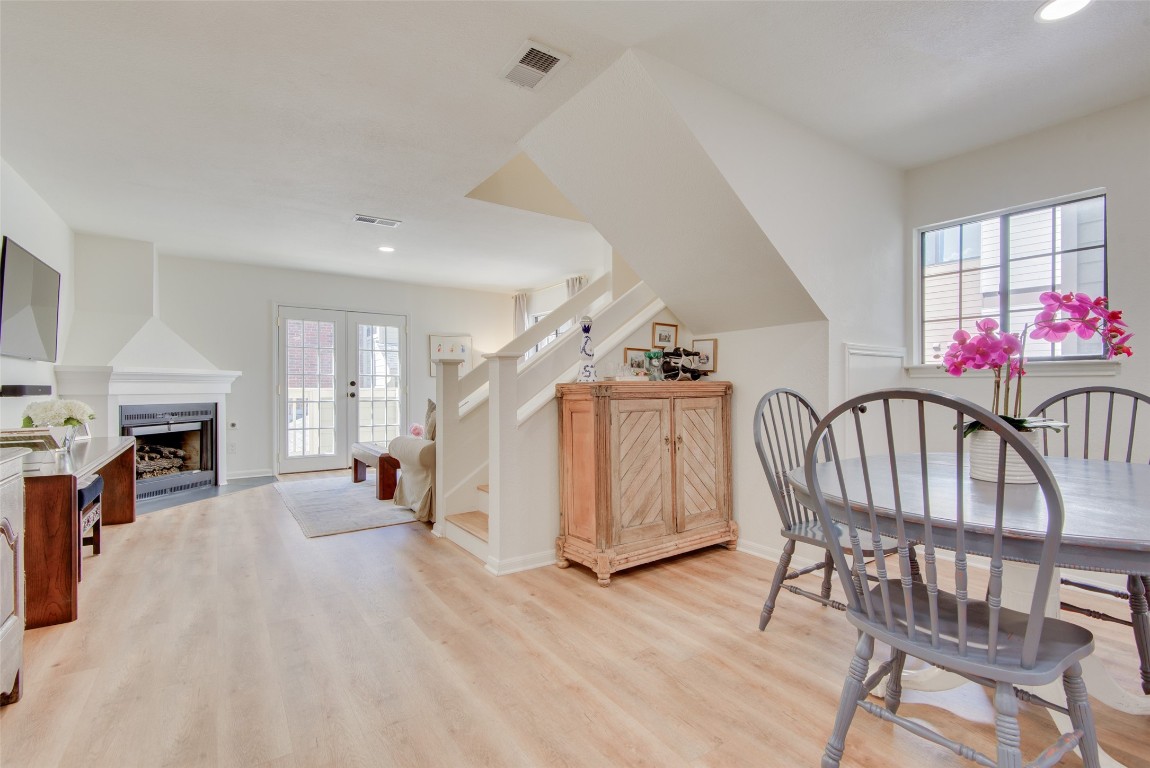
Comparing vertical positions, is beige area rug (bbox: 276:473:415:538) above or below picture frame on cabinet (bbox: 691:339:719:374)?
below

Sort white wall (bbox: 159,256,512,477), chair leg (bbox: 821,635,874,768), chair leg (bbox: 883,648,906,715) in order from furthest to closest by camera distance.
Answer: white wall (bbox: 159,256,512,477) → chair leg (bbox: 883,648,906,715) → chair leg (bbox: 821,635,874,768)

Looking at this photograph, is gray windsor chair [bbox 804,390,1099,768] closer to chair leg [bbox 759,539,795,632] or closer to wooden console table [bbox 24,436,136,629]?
chair leg [bbox 759,539,795,632]

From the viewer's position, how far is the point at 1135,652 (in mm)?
2002

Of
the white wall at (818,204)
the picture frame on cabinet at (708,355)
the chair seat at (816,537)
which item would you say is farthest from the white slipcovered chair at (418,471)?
the chair seat at (816,537)

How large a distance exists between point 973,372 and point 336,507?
4679 millimetres

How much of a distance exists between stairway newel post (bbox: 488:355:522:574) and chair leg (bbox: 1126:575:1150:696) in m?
Result: 2.44

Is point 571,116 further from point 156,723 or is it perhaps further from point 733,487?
point 156,723

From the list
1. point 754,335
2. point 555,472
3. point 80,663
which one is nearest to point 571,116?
point 754,335

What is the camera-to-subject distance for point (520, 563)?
2.95 m

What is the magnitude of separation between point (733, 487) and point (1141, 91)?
2783 mm

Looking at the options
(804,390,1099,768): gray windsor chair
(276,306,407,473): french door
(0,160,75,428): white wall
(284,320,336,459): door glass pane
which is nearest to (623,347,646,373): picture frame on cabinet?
(804,390,1099,768): gray windsor chair

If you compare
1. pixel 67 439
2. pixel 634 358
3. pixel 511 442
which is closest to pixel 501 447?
pixel 511 442

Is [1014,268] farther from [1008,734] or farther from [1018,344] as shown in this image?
[1008,734]

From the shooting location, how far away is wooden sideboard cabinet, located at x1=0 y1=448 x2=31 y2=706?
1.62 metres
